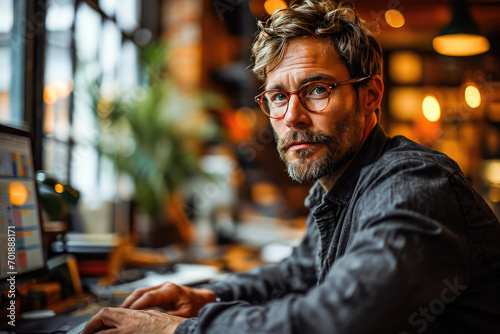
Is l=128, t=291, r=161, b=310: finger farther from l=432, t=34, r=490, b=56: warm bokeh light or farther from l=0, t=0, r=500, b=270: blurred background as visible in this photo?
l=432, t=34, r=490, b=56: warm bokeh light

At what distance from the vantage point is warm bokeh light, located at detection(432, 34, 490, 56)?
3.61 meters

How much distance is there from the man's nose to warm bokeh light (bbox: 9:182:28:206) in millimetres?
755

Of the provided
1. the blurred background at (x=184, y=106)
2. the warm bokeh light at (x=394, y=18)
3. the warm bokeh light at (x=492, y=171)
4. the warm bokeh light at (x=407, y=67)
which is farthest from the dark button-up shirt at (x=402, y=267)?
the warm bokeh light at (x=407, y=67)

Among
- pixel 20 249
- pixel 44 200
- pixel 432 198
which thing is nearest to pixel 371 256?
pixel 432 198

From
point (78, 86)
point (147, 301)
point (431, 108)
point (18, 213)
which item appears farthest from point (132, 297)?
point (431, 108)

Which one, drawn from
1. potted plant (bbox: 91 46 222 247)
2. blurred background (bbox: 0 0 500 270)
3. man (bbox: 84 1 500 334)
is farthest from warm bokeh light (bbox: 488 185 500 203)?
man (bbox: 84 1 500 334)

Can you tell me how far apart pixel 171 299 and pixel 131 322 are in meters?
0.30

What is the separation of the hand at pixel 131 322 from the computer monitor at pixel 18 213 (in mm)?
297

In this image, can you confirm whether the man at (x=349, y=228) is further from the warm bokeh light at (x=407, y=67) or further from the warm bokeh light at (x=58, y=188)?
the warm bokeh light at (x=407, y=67)

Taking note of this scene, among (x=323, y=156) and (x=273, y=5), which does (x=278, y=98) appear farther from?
(x=273, y=5)

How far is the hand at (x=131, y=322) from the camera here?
0.92 m

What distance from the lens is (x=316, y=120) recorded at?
116 cm

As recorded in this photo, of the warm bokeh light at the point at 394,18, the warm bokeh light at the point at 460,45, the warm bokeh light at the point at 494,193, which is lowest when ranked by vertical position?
the warm bokeh light at the point at 494,193

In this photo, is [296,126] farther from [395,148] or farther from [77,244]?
[77,244]
